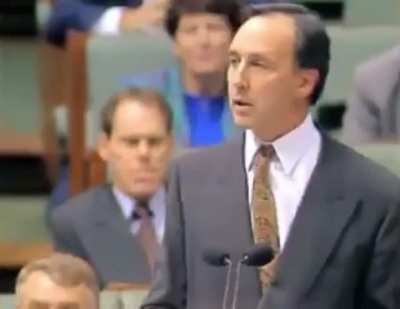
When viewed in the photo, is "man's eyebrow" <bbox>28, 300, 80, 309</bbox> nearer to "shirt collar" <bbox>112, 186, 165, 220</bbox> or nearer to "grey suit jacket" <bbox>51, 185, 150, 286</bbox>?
"grey suit jacket" <bbox>51, 185, 150, 286</bbox>

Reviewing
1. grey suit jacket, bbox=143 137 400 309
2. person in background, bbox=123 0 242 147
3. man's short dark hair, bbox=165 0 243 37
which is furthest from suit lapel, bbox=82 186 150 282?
grey suit jacket, bbox=143 137 400 309

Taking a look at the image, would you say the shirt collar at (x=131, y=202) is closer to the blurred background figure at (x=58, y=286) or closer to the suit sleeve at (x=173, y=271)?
the blurred background figure at (x=58, y=286)

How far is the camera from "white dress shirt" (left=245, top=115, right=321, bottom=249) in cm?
300

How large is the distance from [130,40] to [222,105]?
16.0 inches

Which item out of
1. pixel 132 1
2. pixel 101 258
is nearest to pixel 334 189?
pixel 101 258

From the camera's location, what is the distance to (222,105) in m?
4.30

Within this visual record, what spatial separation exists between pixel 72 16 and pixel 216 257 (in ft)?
6.66

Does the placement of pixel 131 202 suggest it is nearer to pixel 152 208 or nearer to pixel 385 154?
pixel 152 208

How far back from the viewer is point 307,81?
302 centimetres

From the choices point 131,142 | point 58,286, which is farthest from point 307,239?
point 131,142

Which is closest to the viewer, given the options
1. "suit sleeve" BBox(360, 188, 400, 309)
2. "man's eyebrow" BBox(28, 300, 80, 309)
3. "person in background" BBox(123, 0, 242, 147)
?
"suit sleeve" BBox(360, 188, 400, 309)

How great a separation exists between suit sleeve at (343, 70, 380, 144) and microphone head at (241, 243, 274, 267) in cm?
122

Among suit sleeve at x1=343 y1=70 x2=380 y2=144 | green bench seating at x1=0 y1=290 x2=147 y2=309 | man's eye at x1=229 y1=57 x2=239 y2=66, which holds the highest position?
man's eye at x1=229 y1=57 x2=239 y2=66

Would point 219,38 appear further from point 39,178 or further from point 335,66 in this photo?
point 39,178
